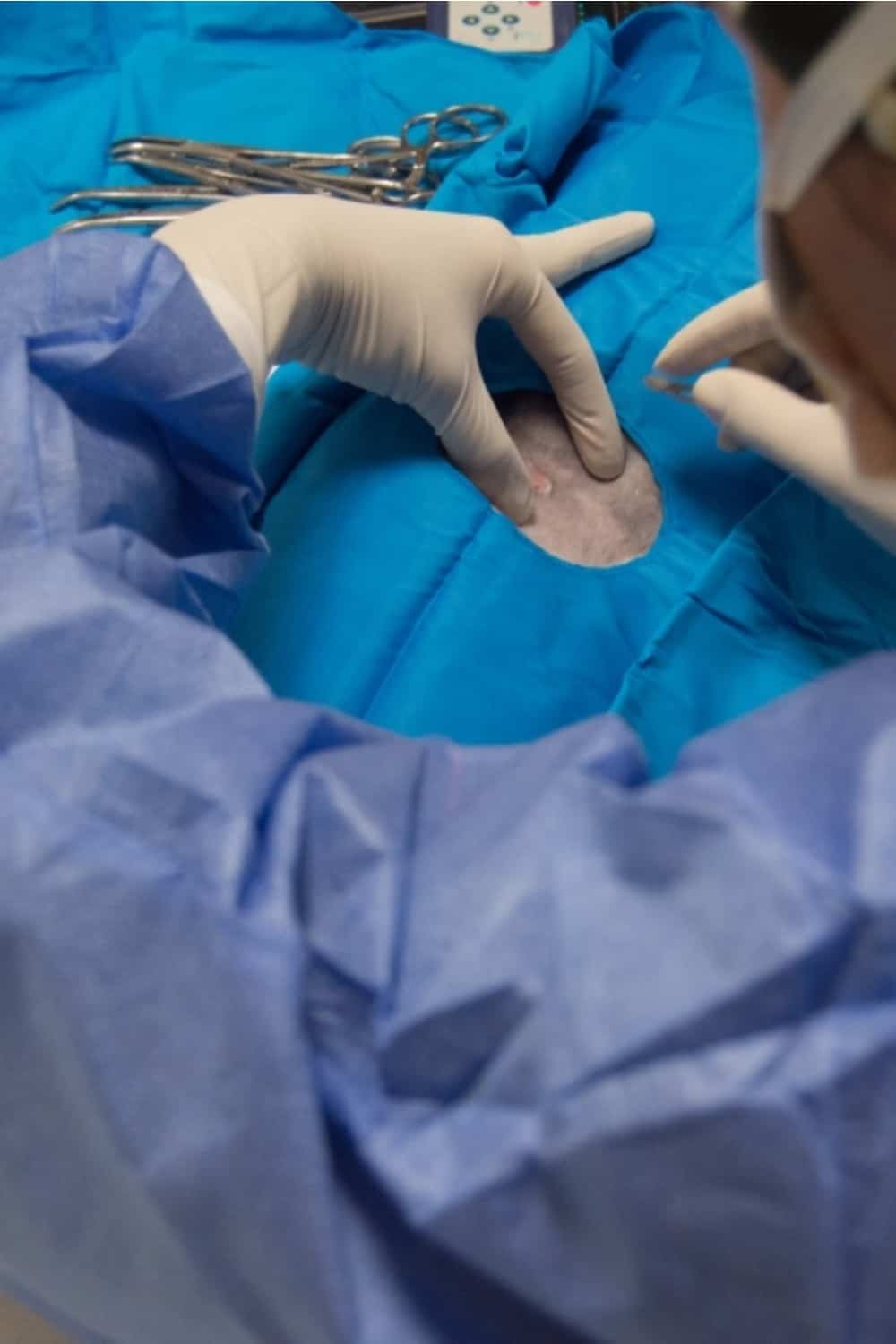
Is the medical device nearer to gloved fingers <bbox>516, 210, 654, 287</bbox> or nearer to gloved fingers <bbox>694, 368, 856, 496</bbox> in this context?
gloved fingers <bbox>516, 210, 654, 287</bbox>

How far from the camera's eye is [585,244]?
2.79 ft

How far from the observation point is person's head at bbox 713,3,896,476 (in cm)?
26

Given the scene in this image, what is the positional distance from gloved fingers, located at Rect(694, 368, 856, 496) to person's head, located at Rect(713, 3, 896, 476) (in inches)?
10.6

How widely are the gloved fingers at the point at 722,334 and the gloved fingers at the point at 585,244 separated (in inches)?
5.4

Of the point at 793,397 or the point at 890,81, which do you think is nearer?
the point at 890,81

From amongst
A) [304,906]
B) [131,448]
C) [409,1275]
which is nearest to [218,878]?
[304,906]

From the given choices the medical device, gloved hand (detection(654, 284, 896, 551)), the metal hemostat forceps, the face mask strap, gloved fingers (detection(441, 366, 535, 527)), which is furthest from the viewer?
the medical device

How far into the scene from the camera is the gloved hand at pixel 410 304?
0.64 metres

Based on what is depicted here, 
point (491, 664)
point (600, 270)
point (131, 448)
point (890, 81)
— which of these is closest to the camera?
point (890, 81)

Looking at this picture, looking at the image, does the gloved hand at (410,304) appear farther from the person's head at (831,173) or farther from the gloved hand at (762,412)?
the person's head at (831,173)

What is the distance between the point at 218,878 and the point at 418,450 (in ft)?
1.58

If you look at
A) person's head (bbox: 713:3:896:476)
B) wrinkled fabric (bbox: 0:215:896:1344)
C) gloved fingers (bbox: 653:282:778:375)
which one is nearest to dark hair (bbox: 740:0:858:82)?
person's head (bbox: 713:3:896:476)

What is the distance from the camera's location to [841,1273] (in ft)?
1.04

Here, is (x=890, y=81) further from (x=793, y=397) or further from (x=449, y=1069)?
(x=793, y=397)
